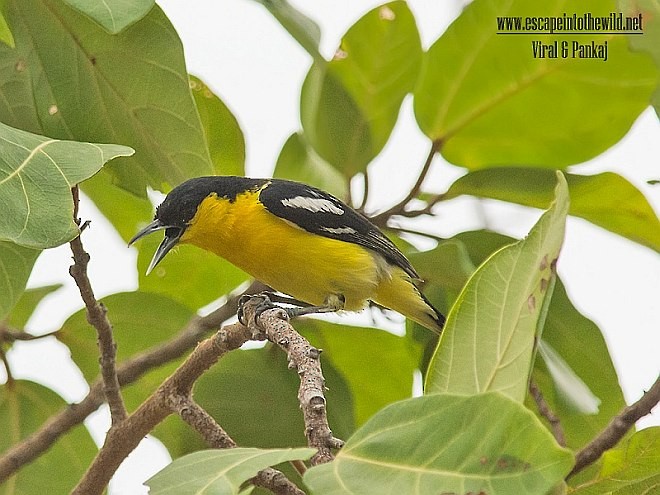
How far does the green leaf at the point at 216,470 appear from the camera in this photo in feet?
2.55

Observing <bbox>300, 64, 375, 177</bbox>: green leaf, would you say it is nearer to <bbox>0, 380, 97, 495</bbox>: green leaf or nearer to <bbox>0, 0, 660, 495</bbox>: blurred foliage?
<bbox>0, 0, 660, 495</bbox>: blurred foliage

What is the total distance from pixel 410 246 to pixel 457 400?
107 centimetres

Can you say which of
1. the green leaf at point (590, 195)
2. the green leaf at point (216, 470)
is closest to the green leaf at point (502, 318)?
the green leaf at point (216, 470)

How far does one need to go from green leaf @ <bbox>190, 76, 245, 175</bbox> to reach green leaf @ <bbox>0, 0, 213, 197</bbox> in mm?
301

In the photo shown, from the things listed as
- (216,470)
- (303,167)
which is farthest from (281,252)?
(216,470)

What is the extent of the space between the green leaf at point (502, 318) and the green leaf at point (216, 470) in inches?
9.6

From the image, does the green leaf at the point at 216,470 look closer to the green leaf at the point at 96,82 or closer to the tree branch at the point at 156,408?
the tree branch at the point at 156,408

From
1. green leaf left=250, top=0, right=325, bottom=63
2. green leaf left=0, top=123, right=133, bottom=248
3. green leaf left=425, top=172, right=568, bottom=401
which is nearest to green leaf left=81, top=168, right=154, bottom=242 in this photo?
green leaf left=250, top=0, right=325, bottom=63

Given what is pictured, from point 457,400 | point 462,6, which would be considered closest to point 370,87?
point 462,6

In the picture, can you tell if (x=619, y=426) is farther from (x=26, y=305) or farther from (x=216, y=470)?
(x=26, y=305)

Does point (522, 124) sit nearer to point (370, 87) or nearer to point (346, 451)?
point (370, 87)

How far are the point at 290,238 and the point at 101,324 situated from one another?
81 cm

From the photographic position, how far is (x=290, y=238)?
2.02m

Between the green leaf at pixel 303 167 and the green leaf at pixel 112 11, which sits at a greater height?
the green leaf at pixel 112 11
